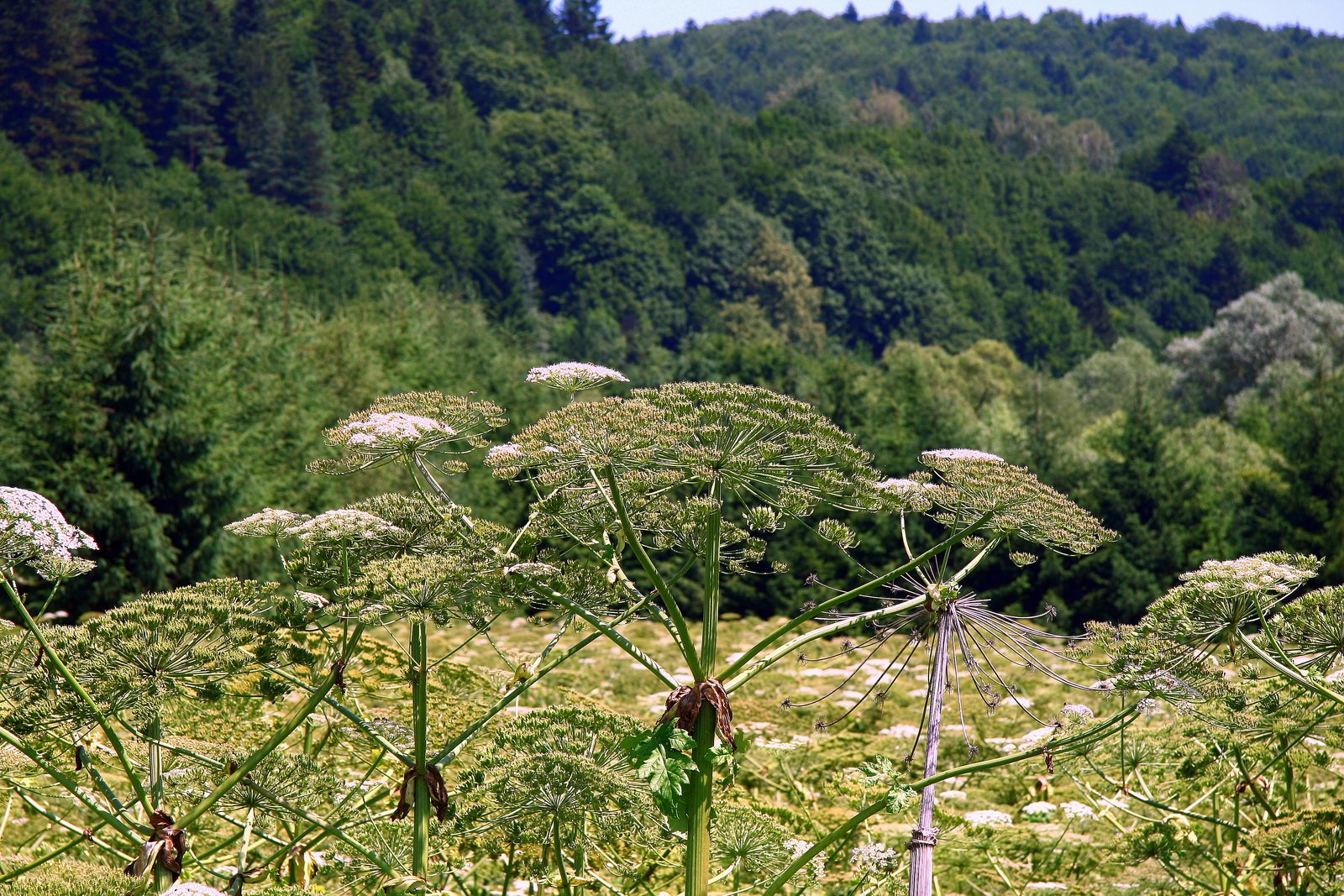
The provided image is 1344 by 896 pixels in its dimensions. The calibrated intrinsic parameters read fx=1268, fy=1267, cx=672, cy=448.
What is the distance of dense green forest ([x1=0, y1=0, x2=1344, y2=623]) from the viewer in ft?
60.7

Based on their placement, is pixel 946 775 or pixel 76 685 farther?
pixel 946 775

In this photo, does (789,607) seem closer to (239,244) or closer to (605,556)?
(605,556)

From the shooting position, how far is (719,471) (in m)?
4.45

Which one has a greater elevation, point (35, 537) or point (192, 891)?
point (35, 537)

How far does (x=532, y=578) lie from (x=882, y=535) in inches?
767

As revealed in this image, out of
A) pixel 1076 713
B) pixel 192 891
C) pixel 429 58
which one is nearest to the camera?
pixel 192 891

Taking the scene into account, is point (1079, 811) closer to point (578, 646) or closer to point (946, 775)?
point (946, 775)

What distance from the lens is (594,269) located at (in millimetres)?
100000

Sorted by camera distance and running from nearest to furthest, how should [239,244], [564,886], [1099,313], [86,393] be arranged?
[564,886] < [86,393] < [239,244] < [1099,313]

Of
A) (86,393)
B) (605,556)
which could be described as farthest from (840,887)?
(86,393)

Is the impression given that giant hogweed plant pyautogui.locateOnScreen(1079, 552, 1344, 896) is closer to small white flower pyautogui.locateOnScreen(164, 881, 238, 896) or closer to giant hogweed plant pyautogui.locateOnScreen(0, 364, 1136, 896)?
giant hogweed plant pyautogui.locateOnScreen(0, 364, 1136, 896)

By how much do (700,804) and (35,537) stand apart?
2.49m

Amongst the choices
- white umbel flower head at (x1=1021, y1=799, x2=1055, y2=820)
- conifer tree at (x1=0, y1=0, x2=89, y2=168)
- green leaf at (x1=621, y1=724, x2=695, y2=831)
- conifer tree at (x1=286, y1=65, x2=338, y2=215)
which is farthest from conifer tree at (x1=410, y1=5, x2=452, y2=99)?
green leaf at (x1=621, y1=724, x2=695, y2=831)

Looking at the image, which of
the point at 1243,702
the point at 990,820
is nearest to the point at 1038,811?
the point at 990,820
